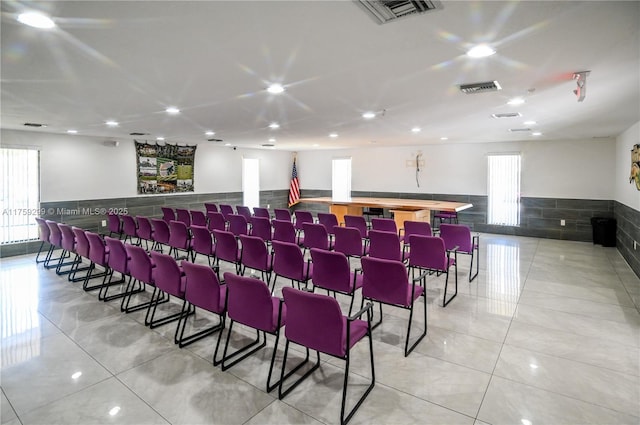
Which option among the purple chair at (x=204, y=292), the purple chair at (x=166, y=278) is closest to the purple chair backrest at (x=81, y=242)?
the purple chair at (x=166, y=278)

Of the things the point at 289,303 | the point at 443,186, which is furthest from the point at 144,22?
the point at 443,186

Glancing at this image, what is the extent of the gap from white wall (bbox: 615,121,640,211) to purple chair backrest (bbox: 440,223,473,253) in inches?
124

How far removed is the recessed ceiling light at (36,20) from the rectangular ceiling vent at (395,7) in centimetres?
197

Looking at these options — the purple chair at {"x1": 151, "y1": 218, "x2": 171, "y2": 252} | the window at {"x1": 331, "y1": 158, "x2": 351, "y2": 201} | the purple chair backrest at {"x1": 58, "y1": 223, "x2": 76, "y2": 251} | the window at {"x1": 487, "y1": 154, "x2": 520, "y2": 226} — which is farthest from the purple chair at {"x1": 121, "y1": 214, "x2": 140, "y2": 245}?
the window at {"x1": 487, "y1": 154, "x2": 520, "y2": 226}

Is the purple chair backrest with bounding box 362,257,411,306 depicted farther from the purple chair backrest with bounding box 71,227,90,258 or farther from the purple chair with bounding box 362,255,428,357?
the purple chair backrest with bounding box 71,227,90,258

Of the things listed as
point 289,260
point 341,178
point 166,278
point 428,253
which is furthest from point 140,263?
point 341,178

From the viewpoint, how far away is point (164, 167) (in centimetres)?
1027

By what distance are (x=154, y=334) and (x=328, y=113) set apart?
397 centimetres

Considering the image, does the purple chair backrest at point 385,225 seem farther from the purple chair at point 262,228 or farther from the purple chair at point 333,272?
the purple chair at point 333,272

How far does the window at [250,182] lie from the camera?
12656 millimetres

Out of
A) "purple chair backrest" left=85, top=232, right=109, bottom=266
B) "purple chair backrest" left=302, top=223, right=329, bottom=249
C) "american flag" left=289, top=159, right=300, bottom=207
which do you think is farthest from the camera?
"american flag" left=289, top=159, right=300, bottom=207

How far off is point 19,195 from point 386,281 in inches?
332

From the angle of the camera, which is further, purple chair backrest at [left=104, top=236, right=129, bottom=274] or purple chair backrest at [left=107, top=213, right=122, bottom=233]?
purple chair backrest at [left=107, top=213, right=122, bottom=233]

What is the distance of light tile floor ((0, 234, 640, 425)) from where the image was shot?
8.14ft
